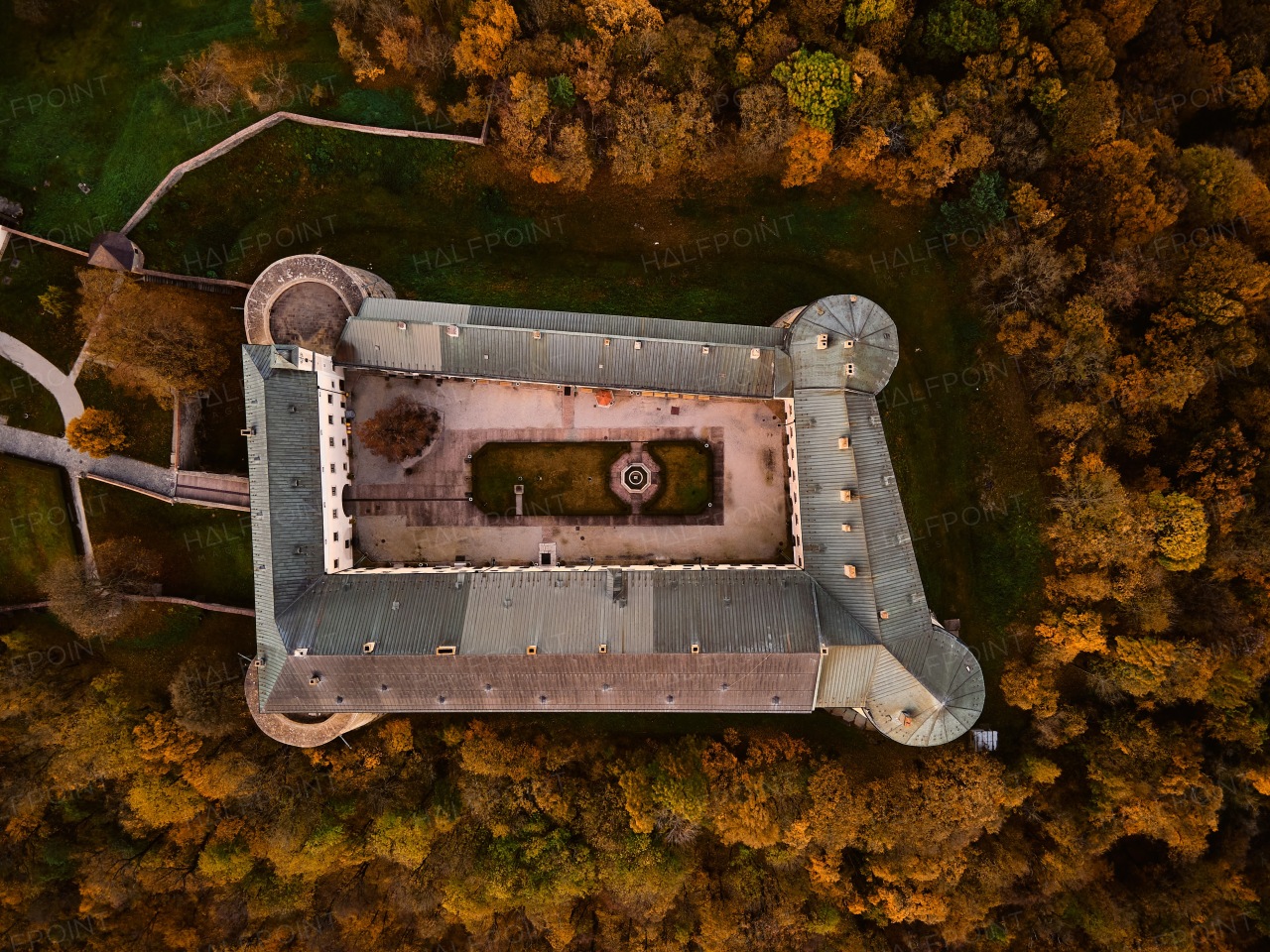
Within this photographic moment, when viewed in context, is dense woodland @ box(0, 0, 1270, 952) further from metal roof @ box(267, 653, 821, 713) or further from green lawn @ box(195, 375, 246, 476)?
green lawn @ box(195, 375, 246, 476)

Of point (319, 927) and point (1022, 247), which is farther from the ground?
point (1022, 247)

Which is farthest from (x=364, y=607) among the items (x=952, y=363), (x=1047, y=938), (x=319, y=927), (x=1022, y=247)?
(x=1047, y=938)

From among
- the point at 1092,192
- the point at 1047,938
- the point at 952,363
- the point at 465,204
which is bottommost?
the point at 1047,938

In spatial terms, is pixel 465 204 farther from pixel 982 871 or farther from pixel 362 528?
pixel 982 871

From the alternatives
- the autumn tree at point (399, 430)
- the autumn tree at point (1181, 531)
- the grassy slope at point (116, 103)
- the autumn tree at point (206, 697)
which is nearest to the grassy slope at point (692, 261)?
the grassy slope at point (116, 103)

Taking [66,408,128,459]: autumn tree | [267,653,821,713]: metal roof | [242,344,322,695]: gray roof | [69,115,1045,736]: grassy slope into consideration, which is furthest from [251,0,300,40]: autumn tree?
[267,653,821,713]: metal roof

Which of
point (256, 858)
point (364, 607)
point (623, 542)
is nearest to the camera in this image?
point (364, 607)
